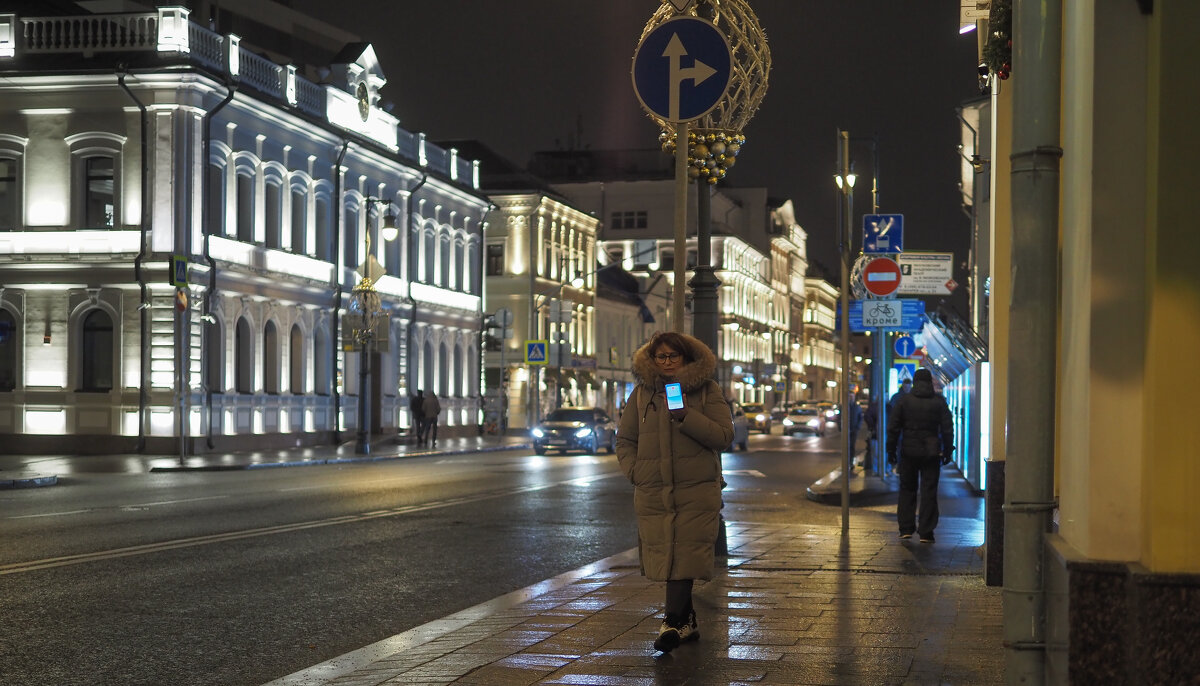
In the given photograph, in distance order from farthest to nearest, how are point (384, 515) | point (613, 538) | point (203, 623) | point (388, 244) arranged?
point (388, 244) → point (384, 515) → point (613, 538) → point (203, 623)

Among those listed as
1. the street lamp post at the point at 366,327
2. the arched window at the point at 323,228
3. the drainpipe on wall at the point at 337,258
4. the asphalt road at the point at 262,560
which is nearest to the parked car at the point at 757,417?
the drainpipe on wall at the point at 337,258

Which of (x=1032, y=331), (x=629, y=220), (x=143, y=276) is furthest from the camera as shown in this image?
(x=629, y=220)

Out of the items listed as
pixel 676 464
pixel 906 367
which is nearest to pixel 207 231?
pixel 906 367

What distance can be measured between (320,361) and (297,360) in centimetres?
123

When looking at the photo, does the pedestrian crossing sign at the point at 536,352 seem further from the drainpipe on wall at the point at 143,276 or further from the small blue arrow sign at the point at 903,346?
the small blue arrow sign at the point at 903,346

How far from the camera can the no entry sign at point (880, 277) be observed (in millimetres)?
21516

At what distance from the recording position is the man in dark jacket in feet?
50.2

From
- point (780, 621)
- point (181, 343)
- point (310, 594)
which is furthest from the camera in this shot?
point (181, 343)

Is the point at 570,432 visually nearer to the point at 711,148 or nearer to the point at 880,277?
the point at 880,277

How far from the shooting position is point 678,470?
7.85 m

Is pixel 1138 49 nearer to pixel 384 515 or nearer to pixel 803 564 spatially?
pixel 803 564

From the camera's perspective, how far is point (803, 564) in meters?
12.2

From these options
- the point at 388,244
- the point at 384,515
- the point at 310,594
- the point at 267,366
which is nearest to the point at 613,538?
the point at 384,515

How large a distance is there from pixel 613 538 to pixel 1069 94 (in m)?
10.9
